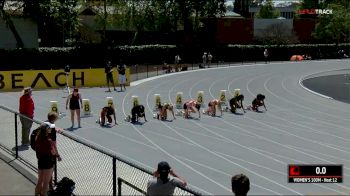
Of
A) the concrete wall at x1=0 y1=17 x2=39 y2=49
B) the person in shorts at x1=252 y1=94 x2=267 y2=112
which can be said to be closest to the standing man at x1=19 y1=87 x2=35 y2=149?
the person in shorts at x1=252 y1=94 x2=267 y2=112

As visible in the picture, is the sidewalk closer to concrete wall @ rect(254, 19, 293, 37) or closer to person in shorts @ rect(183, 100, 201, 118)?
person in shorts @ rect(183, 100, 201, 118)

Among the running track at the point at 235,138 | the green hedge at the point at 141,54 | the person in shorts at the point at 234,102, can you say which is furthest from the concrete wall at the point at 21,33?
the person in shorts at the point at 234,102

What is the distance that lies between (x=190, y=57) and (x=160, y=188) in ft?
175

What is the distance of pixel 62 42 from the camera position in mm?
58062

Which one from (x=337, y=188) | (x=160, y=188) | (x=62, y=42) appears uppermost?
(x=62, y=42)

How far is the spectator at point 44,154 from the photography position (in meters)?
10.1

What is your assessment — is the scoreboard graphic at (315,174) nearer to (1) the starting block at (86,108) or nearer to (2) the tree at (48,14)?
(1) the starting block at (86,108)

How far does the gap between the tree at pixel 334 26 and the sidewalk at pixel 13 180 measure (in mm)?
64547

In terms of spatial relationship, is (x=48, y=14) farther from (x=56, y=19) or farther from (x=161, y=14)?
(x=161, y=14)

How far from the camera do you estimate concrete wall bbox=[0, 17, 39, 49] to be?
5297 centimetres

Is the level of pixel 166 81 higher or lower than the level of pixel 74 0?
lower

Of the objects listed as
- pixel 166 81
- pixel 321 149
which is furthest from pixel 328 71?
pixel 321 149

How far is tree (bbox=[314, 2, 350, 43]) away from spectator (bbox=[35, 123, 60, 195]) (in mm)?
66563

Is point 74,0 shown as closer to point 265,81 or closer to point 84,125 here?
point 265,81
